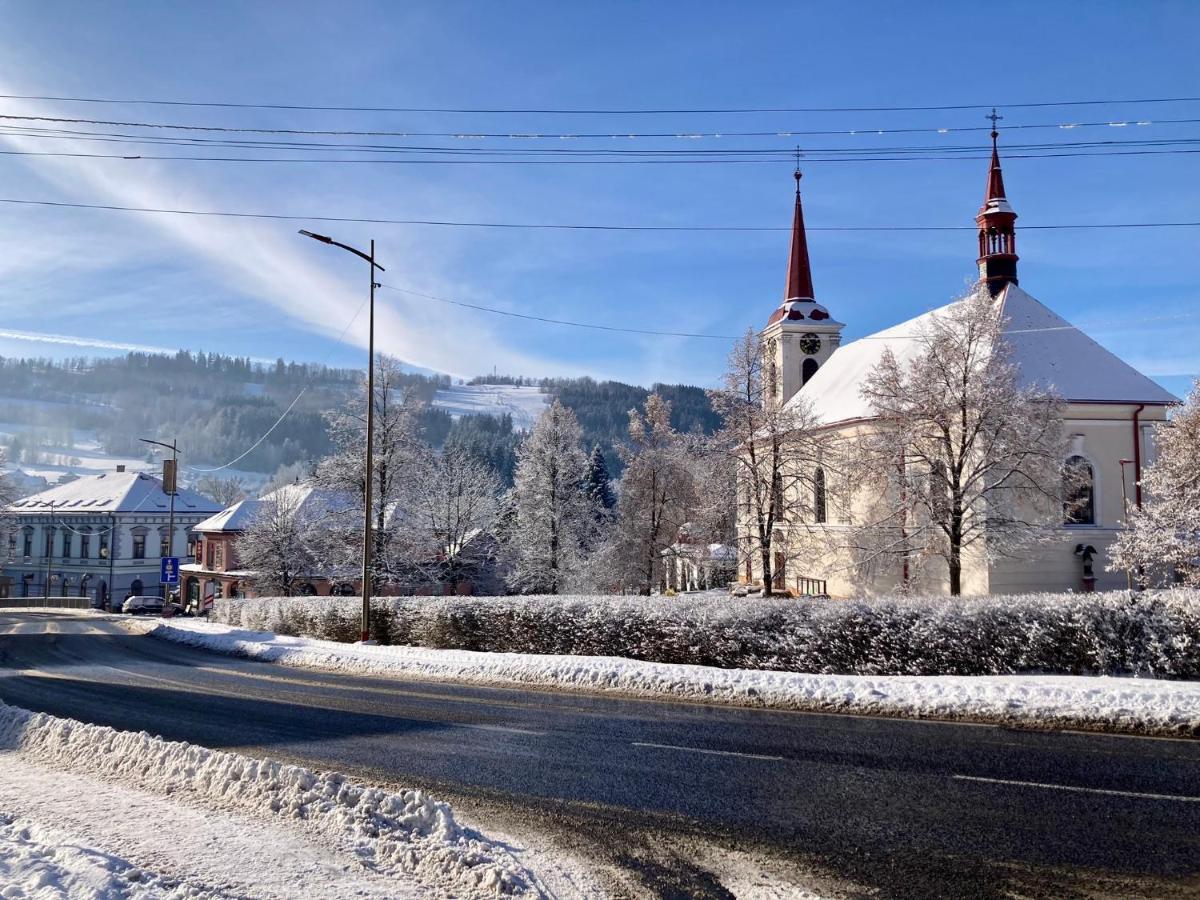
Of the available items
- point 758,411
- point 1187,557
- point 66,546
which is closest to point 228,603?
point 758,411

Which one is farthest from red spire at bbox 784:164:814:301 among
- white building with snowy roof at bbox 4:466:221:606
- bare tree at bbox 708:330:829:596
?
white building with snowy roof at bbox 4:466:221:606

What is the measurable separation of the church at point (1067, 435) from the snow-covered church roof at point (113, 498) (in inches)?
2401

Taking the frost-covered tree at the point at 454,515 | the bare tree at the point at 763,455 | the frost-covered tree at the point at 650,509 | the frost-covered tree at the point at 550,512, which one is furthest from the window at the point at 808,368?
the frost-covered tree at the point at 454,515

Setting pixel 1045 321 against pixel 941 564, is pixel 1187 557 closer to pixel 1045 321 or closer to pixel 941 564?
pixel 941 564

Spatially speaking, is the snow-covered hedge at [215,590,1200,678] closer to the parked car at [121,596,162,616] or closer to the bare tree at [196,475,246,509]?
the parked car at [121,596,162,616]

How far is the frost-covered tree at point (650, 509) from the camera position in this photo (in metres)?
40.1

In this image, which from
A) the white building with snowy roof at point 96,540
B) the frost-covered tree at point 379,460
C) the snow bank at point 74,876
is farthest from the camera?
the white building with snowy roof at point 96,540

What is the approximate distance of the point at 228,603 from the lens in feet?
114

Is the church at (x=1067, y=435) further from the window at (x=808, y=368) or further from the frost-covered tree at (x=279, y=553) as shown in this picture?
the frost-covered tree at (x=279, y=553)

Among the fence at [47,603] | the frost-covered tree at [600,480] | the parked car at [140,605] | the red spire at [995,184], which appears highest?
the red spire at [995,184]

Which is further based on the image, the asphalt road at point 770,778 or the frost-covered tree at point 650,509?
the frost-covered tree at point 650,509

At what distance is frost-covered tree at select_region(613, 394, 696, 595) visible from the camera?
131 feet

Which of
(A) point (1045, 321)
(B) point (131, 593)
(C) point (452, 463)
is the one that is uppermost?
(A) point (1045, 321)

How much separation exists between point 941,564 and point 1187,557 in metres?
7.33
